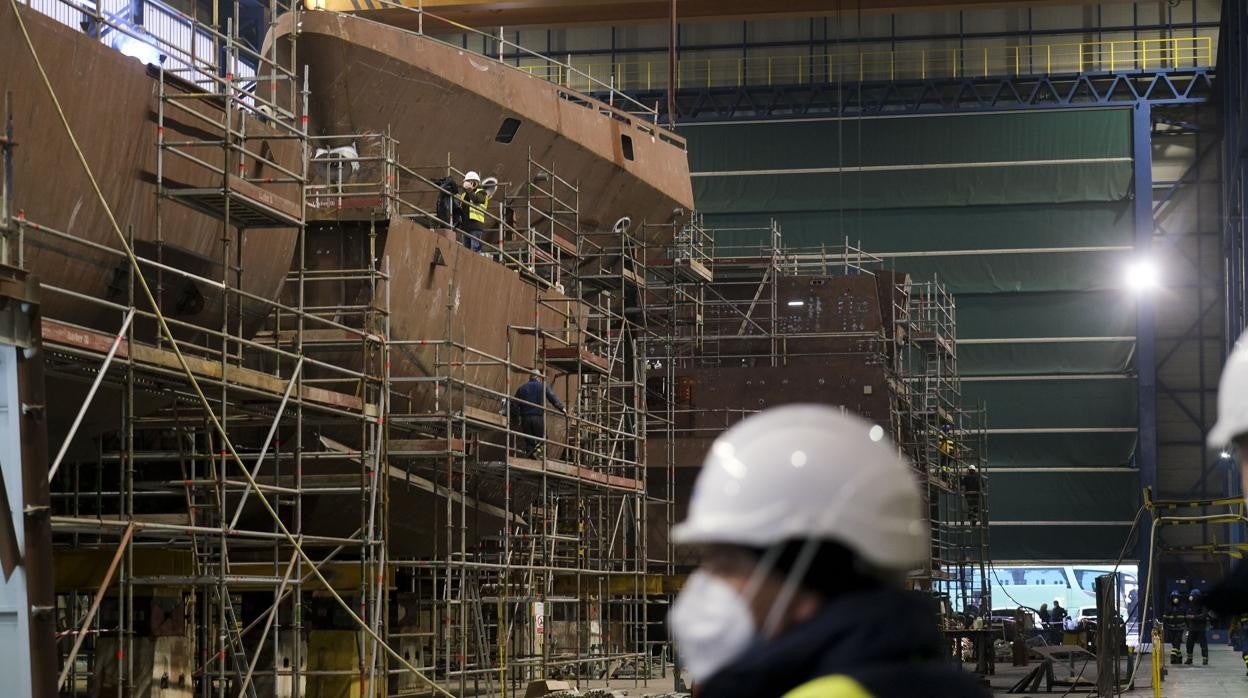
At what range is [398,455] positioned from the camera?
18000 millimetres

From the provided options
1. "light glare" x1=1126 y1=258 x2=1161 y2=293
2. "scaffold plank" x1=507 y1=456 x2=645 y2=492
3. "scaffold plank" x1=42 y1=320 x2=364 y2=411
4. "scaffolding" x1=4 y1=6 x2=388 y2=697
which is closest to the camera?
"scaffold plank" x1=42 y1=320 x2=364 y2=411

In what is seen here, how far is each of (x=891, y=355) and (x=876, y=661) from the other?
3484 centimetres

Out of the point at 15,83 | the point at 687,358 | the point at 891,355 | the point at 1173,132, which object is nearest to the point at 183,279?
the point at 15,83

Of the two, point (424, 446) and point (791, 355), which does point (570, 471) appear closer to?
point (424, 446)

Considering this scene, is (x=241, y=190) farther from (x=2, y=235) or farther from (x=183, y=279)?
(x=2, y=235)

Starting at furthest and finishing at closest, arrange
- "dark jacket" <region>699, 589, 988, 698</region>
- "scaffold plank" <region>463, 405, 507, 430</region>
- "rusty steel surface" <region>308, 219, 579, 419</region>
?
"scaffold plank" <region>463, 405, 507, 430</region> → "rusty steel surface" <region>308, 219, 579, 419</region> → "dark jacket" <region>699, 589, 988, 698</region>

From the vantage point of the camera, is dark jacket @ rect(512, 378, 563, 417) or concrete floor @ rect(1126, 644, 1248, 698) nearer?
dark jacket @ rect(512, 378, 563, 417)

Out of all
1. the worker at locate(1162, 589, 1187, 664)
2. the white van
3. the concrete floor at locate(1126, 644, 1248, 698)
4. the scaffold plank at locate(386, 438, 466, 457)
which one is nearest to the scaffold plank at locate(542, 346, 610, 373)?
the scaffold plank at locate(386, 438, 466, 457)

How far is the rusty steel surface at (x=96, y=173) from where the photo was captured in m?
12.8

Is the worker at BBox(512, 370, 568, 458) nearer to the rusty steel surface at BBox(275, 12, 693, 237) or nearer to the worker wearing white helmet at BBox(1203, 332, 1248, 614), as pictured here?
the rusty steel surface at BBox(275, 12, 693, 237)

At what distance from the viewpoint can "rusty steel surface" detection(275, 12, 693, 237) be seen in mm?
21859

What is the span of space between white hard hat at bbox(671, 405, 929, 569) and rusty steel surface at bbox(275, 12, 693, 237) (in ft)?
64.9

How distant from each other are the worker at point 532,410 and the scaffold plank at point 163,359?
4.85 meters

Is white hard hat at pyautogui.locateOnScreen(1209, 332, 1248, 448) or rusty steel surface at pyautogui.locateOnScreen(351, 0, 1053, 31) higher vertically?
rusty steel surface at pyautogui.locateOnScreen(351, 0, 1053, 31)
